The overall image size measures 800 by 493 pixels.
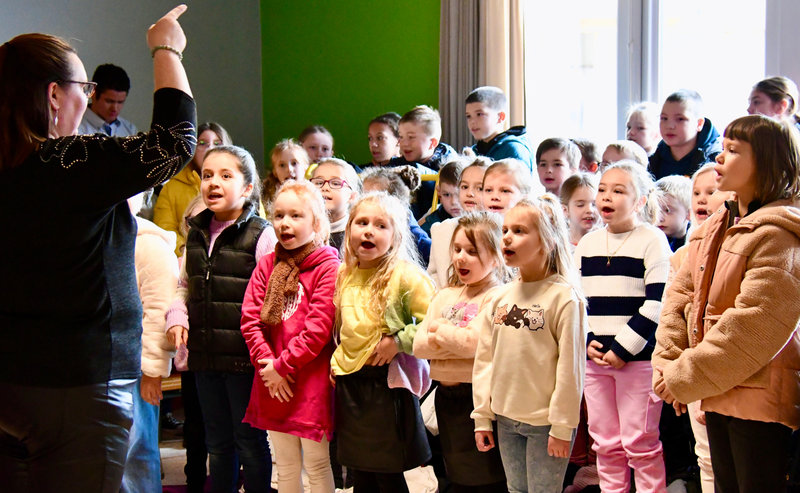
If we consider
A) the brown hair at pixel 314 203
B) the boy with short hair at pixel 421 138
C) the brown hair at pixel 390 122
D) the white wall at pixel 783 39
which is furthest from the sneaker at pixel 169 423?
the white wall at pixel 783 39

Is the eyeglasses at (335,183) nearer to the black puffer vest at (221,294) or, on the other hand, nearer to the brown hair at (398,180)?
the brown hair at (398,180)

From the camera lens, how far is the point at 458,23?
637cm

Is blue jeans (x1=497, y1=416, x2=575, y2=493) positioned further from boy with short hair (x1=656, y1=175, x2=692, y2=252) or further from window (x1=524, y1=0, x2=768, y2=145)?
window (x1=524, y1=0, x2=768, y2=145)

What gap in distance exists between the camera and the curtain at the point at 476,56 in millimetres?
5895

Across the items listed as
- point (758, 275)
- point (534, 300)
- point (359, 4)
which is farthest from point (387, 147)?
point (758, 275)

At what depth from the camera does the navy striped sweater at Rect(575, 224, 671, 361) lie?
9.04 feet

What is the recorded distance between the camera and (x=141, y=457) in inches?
94.5

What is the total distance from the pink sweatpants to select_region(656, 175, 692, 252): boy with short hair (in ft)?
2.26

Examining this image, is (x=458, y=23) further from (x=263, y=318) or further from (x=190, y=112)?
(x=190, y=112)

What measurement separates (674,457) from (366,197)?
5.20 feet

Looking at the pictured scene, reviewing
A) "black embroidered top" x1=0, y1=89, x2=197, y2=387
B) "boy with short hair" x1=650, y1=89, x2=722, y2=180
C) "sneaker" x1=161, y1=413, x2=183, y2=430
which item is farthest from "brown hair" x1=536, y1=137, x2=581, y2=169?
"black embroidered top" x1=0, y1=89, x2=197, y2=387

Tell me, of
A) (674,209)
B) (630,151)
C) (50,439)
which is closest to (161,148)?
(50,439)

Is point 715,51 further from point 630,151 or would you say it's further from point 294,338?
point 294,338

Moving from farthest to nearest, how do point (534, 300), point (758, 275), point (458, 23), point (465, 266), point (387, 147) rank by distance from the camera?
point (458, 23)
point (387, 147)
point (465, 266)
point (534, 300)
point (758, 275)
